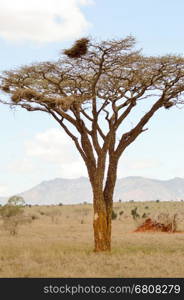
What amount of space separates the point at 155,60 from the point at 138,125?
2.48 m

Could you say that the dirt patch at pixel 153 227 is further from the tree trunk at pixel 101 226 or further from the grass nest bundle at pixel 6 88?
the grass nest bundle at pixel 6 88

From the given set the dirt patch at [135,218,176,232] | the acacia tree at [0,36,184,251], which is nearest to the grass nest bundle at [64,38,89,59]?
the acacia tree at [0,36,184,251]

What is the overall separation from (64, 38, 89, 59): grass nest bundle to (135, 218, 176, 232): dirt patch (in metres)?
17.5

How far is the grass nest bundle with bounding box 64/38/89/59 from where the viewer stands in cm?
1864

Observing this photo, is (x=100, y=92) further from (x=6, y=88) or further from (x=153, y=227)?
(x=153, y=227)

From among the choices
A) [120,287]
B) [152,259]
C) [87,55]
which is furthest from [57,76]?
[120,287]

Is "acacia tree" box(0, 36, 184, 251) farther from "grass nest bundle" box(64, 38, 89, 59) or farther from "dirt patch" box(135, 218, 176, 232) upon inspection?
"dirt patch" box(135, 218, 176, 232)

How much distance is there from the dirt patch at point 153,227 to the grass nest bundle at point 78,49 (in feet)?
57.4

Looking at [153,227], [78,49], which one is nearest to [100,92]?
[78,49]

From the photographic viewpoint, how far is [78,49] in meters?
18.8

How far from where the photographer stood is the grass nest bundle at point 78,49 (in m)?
18.6

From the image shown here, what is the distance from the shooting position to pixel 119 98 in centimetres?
2144

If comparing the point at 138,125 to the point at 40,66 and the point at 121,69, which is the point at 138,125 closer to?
the point at 121,69

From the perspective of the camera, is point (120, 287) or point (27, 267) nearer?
point (120, 287)
